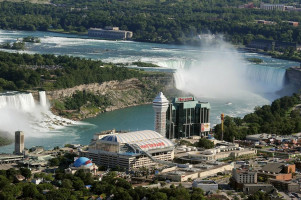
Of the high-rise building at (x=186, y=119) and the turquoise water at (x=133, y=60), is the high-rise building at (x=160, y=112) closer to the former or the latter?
the high-rise building at (x=186, y=119)

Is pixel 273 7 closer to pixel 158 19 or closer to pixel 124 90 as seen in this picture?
pixel 158 19

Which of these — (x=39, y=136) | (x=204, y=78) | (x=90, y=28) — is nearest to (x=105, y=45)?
(x=90, y=28)

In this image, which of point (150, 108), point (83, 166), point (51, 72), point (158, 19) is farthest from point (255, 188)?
point (158, 19)

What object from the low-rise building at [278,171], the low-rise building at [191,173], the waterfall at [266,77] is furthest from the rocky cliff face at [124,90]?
the low-rise building at [278,171]

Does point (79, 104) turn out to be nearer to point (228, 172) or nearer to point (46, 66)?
point (46, 66)

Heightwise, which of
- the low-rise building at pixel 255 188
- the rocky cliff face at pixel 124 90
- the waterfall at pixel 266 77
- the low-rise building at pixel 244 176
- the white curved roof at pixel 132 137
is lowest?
the waterfall at pixel 266 77

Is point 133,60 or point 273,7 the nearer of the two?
point 133,60

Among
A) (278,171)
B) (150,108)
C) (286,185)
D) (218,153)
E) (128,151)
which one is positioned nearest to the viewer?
(286,185)
